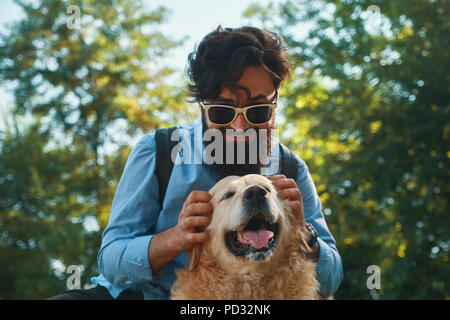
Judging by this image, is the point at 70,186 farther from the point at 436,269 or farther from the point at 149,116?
the point at 436,269

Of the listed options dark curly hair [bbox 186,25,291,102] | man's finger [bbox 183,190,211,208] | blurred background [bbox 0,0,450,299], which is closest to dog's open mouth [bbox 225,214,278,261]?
man's finger [bbox 183,190,211,208]

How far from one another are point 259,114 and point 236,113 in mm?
113

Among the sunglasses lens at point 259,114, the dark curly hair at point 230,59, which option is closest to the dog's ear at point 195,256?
the sunglasses lens at point 259,114

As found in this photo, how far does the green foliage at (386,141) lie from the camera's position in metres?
5.29

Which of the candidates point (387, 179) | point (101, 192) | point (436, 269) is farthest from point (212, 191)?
point (101, 192)

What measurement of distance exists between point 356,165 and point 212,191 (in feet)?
14.4

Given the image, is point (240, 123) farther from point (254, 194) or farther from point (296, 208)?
point (296, 208)

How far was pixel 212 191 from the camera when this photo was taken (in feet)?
6.57

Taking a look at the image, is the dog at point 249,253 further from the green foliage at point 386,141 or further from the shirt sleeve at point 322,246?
the green foliage at point 386,141

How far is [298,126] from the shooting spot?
26.5 ft

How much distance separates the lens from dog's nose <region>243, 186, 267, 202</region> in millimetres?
1799

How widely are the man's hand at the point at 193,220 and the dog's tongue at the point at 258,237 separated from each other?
7.5 inches

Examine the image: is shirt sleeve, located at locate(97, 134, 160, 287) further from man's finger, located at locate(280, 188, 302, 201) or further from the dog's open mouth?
man's finger, located at locate(280, 188, 302, 201)

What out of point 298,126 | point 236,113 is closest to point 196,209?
point 236,113
